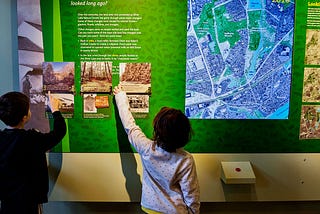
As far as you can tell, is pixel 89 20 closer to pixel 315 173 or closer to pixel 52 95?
pixel 52 95

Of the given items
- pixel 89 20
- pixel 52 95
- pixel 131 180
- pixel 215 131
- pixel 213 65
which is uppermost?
pixel 89 20

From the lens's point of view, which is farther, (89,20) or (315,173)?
(315,173)

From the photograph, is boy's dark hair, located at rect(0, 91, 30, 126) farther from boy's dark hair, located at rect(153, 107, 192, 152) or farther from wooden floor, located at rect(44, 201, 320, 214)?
wooden floor, located at rect(44, 201, 320, 214)

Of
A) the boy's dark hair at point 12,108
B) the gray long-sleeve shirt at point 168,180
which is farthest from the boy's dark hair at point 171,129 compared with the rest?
the boy's dark hair at point 12,108

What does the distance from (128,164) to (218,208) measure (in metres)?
0.68

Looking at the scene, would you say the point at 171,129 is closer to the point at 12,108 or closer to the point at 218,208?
the point at 12,108

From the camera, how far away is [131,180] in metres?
2.16

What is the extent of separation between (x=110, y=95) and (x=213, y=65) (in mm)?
648

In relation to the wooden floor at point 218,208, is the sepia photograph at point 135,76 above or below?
above

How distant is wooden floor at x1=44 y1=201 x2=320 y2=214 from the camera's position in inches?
89.7

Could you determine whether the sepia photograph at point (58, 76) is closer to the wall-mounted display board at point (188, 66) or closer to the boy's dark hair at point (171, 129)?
the wall-mounted display board at point (188, 66)

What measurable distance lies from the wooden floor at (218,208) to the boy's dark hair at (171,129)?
750 millimetres

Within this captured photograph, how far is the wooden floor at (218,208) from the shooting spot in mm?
2279

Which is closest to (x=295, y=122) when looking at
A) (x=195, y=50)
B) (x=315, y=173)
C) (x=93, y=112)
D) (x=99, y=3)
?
(x=315, y=173)
